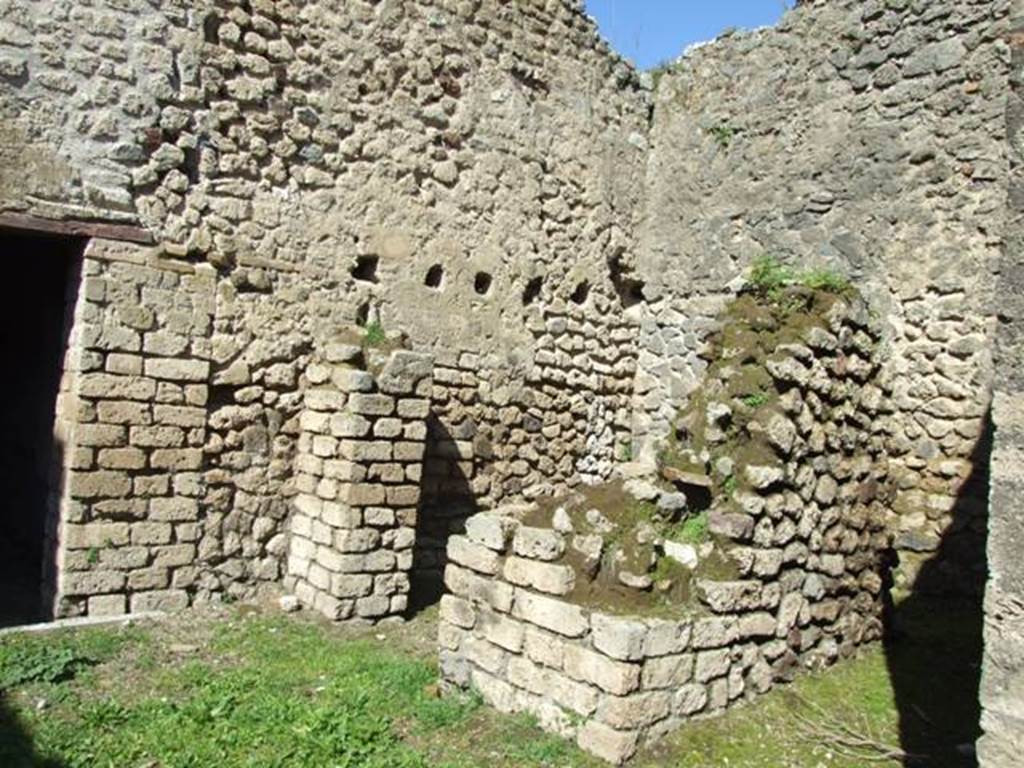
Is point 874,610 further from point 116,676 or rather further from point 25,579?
point 25,579

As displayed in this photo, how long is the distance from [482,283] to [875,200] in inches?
133

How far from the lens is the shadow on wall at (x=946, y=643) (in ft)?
15.4

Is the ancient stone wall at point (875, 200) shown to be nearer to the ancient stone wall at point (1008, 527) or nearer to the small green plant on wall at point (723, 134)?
the small green plant on wall at point (723, 134)

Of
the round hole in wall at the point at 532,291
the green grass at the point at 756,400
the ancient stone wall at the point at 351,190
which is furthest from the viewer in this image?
the round hole in wall at the point at 532,291

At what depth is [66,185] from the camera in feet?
19.3

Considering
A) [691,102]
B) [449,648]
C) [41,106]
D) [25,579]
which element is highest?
[691,102]

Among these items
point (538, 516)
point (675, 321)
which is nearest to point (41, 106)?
point (538, 516)

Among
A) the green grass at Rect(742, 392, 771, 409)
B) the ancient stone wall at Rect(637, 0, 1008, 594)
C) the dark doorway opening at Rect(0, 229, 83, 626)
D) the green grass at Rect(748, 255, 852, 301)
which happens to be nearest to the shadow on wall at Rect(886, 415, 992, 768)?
the ancient stone wall at Rect(637, 0, 1008, 594)

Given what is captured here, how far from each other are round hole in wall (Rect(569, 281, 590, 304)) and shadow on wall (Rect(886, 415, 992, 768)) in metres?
3.76

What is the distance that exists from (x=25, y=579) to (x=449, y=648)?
148 inches

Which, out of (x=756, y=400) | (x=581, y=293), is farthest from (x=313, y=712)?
(x=581, y=293)

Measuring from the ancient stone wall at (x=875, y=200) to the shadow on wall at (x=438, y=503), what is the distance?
2.36 metres

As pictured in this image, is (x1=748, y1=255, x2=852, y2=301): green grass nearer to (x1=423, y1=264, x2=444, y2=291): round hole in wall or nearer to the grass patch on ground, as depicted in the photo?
the grass patch on ground

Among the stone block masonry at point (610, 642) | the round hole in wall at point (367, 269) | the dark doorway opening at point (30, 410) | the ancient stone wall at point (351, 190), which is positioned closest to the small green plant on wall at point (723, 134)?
the ancient stone wall at point (351, 190)
